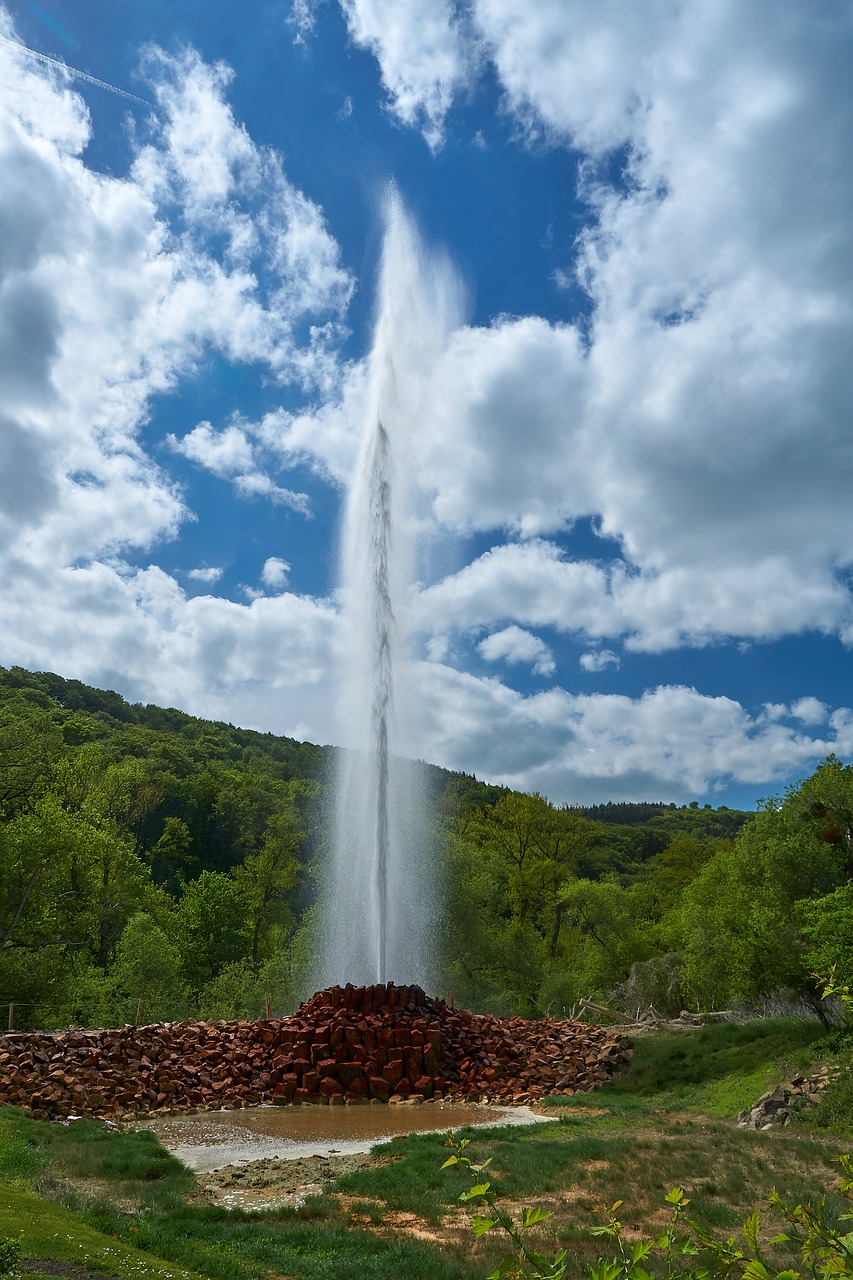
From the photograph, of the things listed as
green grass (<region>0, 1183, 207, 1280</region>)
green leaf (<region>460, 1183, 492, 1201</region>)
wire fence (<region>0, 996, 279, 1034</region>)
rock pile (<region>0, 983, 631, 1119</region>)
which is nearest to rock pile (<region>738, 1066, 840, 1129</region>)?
rock pile (<region>0, 983, 631, 1119</region>)

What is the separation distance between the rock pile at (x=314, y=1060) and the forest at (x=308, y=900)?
7.89 m

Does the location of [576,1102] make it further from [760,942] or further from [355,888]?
[355,888]

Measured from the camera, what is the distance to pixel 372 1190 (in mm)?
11922

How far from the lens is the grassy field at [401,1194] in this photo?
846cm

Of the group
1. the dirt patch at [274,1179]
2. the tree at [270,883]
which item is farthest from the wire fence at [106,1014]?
the tree at [270,883]

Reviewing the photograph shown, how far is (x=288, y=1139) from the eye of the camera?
15.9 m

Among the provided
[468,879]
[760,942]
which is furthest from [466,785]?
[760,942]

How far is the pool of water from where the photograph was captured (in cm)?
1459

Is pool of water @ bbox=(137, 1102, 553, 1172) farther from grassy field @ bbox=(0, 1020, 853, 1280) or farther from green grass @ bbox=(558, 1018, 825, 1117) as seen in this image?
green grass @ bbox=(558, 1018, 825, 1117)

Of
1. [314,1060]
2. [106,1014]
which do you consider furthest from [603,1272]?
[106,1014]

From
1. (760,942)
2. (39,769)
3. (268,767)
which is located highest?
(268,767)

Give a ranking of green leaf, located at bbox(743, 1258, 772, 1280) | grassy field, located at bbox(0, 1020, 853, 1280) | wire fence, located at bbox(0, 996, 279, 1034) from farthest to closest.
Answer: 1. wire fence, located at bbox(0, 996, 279, 1034)
2. grassy field, located at bbox(0, 1020, 853, 1280)
3. green leaf, located at bbox(743, 1258, 772, 1280)

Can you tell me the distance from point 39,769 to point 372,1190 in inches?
1184

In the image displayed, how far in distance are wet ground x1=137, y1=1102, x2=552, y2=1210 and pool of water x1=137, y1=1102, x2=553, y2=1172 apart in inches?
0.7
